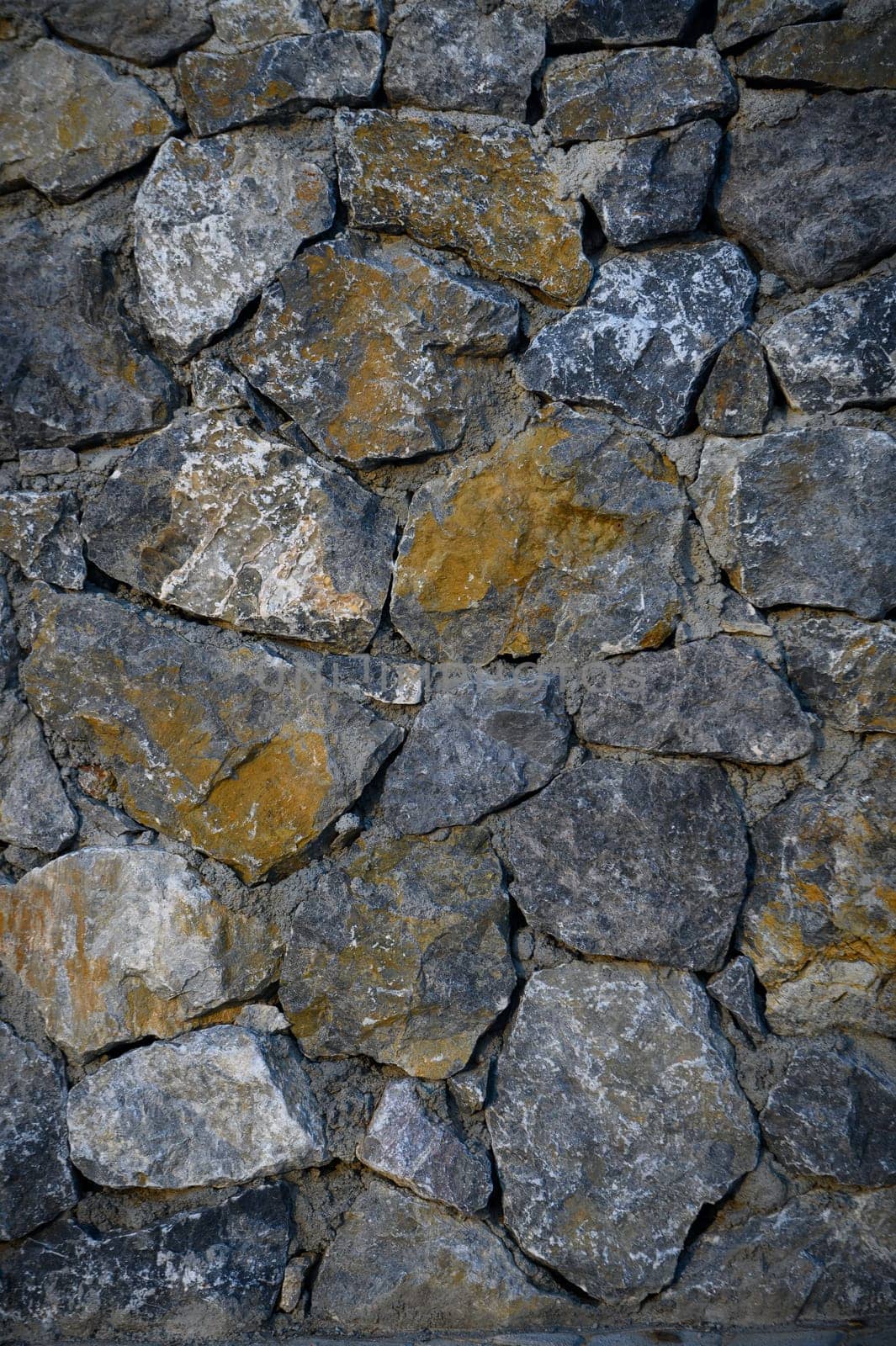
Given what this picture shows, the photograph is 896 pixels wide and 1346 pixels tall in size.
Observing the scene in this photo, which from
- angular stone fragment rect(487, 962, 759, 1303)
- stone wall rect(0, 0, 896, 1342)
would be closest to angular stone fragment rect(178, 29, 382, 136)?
stone wall rect(0, 0, 896, 1342)

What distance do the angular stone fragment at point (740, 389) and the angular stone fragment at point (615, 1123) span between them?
3.04ft

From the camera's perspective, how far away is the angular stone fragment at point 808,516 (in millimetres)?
1516

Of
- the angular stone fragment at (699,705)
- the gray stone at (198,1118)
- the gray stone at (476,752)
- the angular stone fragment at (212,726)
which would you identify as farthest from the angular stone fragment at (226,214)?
the gray stone at (198,1118)

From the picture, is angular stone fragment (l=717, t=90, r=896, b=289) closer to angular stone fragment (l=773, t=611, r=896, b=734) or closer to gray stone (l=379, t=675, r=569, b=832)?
angular stone fragment (l=773, t=611, r=896, b=734)

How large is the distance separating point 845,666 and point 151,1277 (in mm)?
1524

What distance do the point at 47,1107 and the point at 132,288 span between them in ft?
4.68

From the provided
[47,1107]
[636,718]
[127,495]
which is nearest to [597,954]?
[636,718]

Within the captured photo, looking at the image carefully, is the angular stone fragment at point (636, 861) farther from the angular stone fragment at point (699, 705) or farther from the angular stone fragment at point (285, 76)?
the angular stone fragment at point (285, 76)

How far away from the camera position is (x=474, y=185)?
1607 mm

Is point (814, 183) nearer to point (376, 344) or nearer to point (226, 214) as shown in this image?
point (376, 344)

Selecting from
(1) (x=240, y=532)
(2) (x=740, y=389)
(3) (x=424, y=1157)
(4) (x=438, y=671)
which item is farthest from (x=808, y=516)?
(3) (x=424, y=1157)

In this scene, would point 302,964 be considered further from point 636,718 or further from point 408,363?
point 408,363

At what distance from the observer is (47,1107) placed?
5.33 ft

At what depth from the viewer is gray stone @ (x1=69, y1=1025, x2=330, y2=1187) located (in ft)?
5.24
